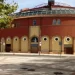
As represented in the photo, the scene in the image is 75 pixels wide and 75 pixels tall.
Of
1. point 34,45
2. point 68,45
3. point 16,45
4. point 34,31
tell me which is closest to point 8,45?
point 16,45

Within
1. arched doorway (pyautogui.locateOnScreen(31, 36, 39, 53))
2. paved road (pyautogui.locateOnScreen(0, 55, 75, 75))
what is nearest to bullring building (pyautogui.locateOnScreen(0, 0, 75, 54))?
arched doorway (pyautogui.locateOnScreen(31, 36, 39, 53))

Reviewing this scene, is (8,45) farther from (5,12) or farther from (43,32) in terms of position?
(5,12)

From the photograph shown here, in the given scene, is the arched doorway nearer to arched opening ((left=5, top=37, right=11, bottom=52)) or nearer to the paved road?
arched opening ((left=5, top=37, right=11, bottom=52))

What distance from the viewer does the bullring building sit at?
66812mm

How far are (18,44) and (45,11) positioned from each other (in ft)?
39.8

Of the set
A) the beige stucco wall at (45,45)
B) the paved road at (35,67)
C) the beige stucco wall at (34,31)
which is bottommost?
the paved road at (35,67)

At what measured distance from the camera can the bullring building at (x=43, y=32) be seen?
6681cm

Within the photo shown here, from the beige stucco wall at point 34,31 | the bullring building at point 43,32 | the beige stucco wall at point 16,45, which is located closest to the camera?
the bullring building at point 43,32

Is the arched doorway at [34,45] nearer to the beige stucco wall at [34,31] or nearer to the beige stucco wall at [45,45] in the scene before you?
the beige stucco wall at [34,31]

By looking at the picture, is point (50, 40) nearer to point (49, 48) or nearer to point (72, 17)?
point (49, 48)

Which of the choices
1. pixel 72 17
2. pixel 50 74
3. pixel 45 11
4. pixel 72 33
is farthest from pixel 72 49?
pixel 50 74

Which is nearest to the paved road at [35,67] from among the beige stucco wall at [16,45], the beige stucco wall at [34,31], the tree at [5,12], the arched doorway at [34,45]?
the tree at [5,12]

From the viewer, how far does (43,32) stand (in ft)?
224

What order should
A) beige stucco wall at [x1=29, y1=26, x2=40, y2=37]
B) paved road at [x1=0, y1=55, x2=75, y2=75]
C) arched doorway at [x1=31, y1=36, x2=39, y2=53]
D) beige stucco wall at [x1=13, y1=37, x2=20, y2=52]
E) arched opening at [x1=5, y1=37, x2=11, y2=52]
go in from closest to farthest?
paved road at [x1=0, y1=55, x2=75, y2=75]
arched doorway at [x1=31, y1=36, x2=39, y2=53]
beige stucco wall at [x1=29, y1=26, x2=40, y2=37]
beige stucco wall at [x1=13, y1=37, x2=20, y2=52]
arched opening at [x1=5, y1=37, x2=11, y2=52]
